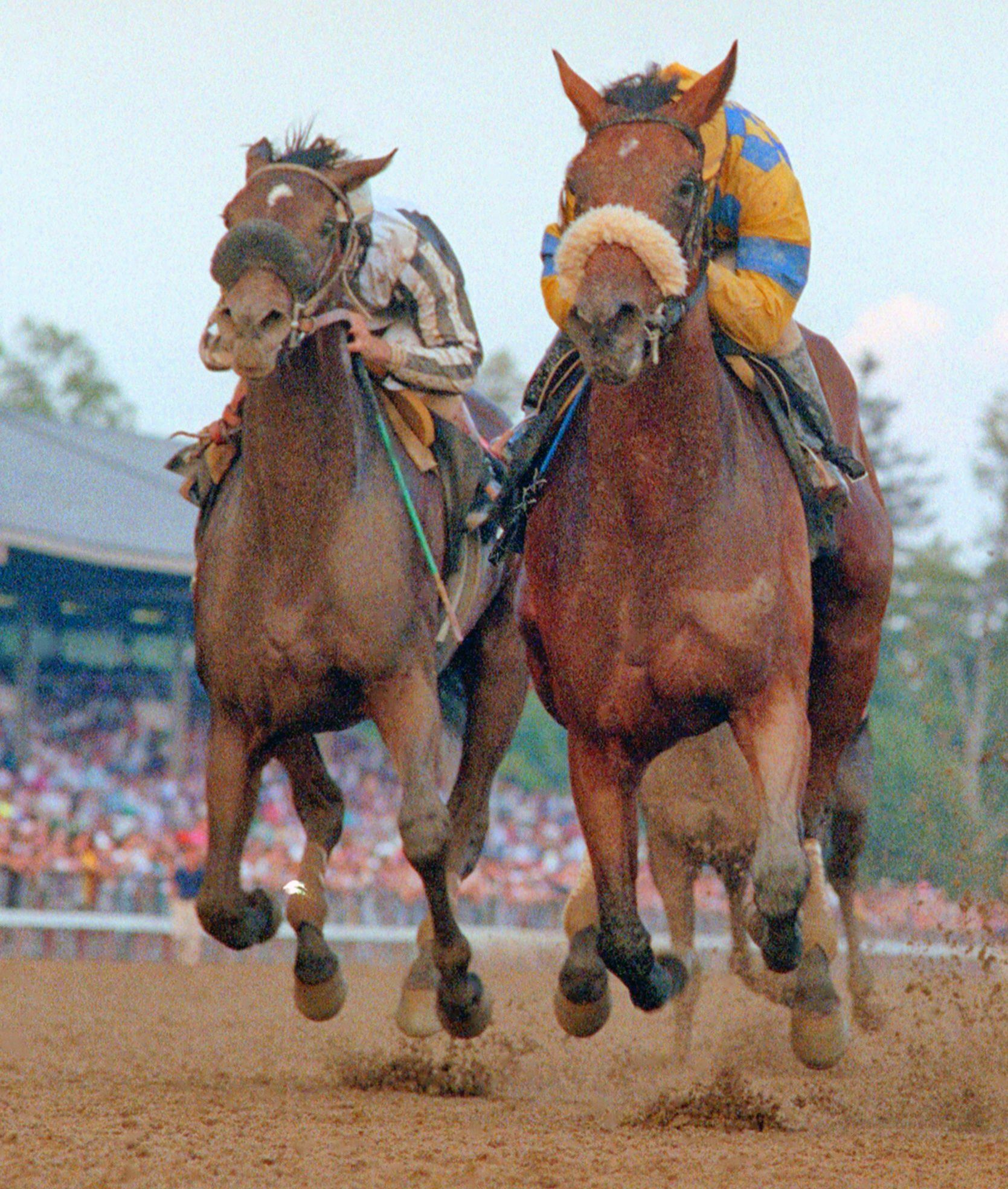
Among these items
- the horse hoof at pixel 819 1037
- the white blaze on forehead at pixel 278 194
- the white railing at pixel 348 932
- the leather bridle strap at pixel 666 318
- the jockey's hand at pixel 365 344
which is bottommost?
the horse hoof at pixel 819 1037

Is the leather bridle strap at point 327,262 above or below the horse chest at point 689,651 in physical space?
above

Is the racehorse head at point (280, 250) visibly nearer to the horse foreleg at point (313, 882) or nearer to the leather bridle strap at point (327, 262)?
the leather bridle strap at point (327, 262)

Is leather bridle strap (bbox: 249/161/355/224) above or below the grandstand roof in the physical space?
below

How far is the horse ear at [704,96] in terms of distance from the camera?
16.8 feet

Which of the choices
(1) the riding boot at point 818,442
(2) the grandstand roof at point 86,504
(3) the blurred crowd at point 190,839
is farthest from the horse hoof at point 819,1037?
(2) the grandstand roof at point 86,504

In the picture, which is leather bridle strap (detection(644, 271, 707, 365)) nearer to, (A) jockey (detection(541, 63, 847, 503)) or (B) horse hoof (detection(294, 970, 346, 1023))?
(A) jockey (detection(541, 63, 847, 503))

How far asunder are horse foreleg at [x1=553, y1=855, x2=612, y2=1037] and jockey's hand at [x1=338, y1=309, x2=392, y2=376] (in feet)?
5.82

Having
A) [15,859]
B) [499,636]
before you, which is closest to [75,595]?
[15,859]

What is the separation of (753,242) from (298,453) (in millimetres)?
1543

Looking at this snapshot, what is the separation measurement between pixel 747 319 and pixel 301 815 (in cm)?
256

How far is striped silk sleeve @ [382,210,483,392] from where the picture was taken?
6426 mm

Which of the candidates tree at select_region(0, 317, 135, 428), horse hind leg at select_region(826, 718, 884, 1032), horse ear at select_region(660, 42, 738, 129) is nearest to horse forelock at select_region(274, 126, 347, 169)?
horse ear at select_region(660, 42, 738, 129)

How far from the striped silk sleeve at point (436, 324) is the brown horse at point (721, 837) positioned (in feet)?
7.67

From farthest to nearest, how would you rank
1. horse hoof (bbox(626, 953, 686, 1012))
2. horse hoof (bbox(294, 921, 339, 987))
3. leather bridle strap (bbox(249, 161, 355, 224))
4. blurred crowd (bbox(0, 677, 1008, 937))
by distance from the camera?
blurred crowd (bbox(0, 677, 1008, 937)) < horse hoof (bbox(294, 921, 339, 987)) < leather bridle strap (bbox(249, 161, 355, 224)) < horse hoof (bbox(626, 953, 686, 1012))
